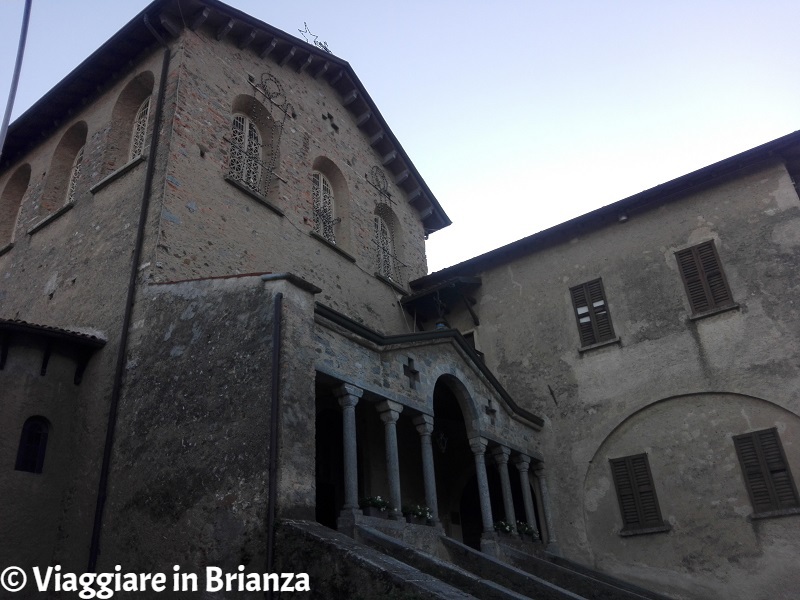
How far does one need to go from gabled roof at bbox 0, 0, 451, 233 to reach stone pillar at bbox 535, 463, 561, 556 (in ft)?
32.0

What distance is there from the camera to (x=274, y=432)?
8031mm

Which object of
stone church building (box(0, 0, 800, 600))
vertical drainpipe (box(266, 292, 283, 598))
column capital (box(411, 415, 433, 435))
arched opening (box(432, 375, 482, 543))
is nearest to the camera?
vertical drainpipe (box(266, 292, 283, 598))

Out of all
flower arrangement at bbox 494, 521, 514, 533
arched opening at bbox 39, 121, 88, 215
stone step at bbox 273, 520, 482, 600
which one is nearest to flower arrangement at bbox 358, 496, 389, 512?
stone step at bbox 273, 520, 482, 600

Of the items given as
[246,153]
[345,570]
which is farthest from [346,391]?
[246,153]

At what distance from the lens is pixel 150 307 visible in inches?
413

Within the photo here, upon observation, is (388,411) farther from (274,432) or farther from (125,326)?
(125,326)

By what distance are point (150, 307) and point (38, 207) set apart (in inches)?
251

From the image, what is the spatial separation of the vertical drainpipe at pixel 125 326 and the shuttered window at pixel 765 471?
11.3 meters

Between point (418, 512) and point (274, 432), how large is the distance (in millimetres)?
3865

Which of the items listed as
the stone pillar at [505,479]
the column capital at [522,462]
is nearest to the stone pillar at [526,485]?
the column capital at [522,462]

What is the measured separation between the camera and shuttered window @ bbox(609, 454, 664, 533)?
44.6ft

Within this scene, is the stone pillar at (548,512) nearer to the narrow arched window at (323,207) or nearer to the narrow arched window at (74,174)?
the narrow arched window at (323,207)

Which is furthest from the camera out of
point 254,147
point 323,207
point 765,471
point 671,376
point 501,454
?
point 323,207

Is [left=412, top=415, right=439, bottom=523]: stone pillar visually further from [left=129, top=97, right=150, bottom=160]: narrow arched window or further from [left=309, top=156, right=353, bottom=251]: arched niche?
[left=129, top=97, right=150, bottom=160]: narrow arched window
